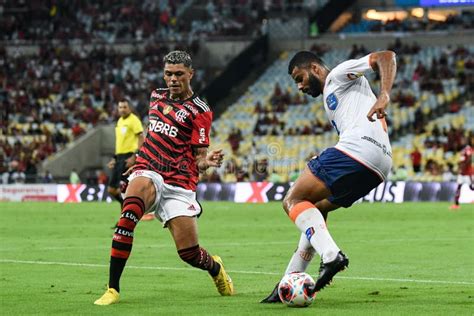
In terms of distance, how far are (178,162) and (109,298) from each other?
59.4 inches

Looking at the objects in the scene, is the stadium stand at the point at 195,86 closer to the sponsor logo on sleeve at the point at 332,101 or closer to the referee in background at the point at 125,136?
the referee in background at the point at 125,136

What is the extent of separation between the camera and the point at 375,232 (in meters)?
21.0

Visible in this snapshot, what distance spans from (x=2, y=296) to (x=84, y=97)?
41693mm

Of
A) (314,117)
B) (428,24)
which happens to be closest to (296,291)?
(314,117)

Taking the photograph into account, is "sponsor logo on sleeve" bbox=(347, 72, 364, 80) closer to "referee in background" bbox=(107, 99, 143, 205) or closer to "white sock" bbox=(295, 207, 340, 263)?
"white sock" bbox=(295, 207, 340, 263)

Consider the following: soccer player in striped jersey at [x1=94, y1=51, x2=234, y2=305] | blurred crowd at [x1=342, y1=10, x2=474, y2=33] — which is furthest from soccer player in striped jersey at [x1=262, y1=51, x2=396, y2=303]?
blurred crowd at [x1=342, y1=10, x2=474, y2=33]

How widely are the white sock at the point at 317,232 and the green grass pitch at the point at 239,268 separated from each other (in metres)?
0.49

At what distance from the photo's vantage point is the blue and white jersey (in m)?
9.48

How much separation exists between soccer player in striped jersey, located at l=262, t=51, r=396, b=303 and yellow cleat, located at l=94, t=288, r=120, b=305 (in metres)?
1.32

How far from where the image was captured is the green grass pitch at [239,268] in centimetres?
952

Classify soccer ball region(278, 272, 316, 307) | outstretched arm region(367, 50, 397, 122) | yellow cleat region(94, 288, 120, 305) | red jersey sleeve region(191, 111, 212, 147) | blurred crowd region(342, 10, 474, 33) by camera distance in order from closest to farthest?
outstretched arm region(367, 50, 397, 122)
soccer ball region(278, 272, 316, 307)
yellow cleat region(94, 288, 120, 305)
red jersey sleeve region(191, 111, 212, 147)
blurred crowd region(342, 10, 474, 33)

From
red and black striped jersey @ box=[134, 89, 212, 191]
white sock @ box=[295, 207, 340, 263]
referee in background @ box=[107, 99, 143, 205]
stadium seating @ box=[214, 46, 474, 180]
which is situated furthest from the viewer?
stadium seating @ box=[214, 46, 474, 180]

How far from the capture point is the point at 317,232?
368 inches

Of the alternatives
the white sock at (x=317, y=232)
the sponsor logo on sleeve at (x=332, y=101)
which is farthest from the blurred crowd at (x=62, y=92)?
the white sock at (x=317, y=232)
